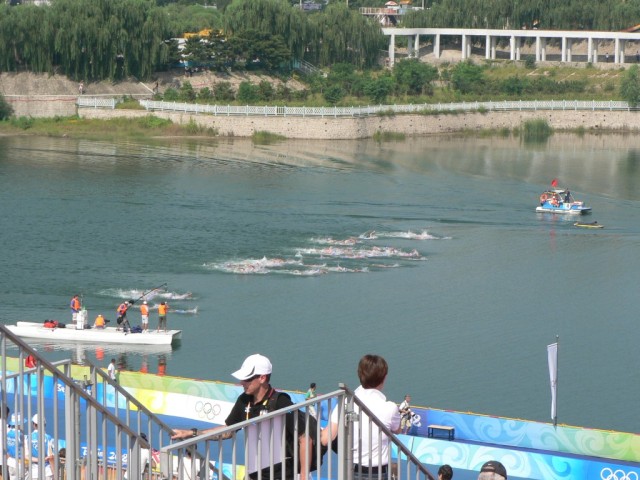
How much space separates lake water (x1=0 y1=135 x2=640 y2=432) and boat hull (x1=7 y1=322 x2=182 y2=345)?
0.45 m

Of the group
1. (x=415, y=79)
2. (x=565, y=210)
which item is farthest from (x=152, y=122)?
(x=565, y=210)

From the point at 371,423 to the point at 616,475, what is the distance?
11.4m

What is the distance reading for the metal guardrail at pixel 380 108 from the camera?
75.8 metres

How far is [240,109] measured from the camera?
2995 inches

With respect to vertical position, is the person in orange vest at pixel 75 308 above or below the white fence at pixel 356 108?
below

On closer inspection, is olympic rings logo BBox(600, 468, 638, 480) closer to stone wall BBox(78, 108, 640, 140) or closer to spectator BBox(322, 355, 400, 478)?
spectator BBox(322, 355, 400, 478)

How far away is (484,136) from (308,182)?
934 inches

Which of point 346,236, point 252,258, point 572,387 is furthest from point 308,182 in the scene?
point 572,387

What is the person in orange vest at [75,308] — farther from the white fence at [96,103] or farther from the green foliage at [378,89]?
the green foliage at [378,89]

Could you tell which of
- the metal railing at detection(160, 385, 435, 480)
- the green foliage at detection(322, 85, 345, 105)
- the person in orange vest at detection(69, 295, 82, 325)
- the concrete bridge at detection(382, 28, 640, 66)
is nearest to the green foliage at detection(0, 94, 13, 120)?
the green foliage at detection(322, 85, 345, 105)

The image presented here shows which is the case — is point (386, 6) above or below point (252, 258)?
above

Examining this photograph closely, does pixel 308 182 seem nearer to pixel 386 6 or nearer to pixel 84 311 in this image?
pixel 84 311

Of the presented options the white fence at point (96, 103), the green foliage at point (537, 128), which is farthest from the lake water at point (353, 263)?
the green foliage at point (537, 128)

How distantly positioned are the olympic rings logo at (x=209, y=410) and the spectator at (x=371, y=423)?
1395 cm
